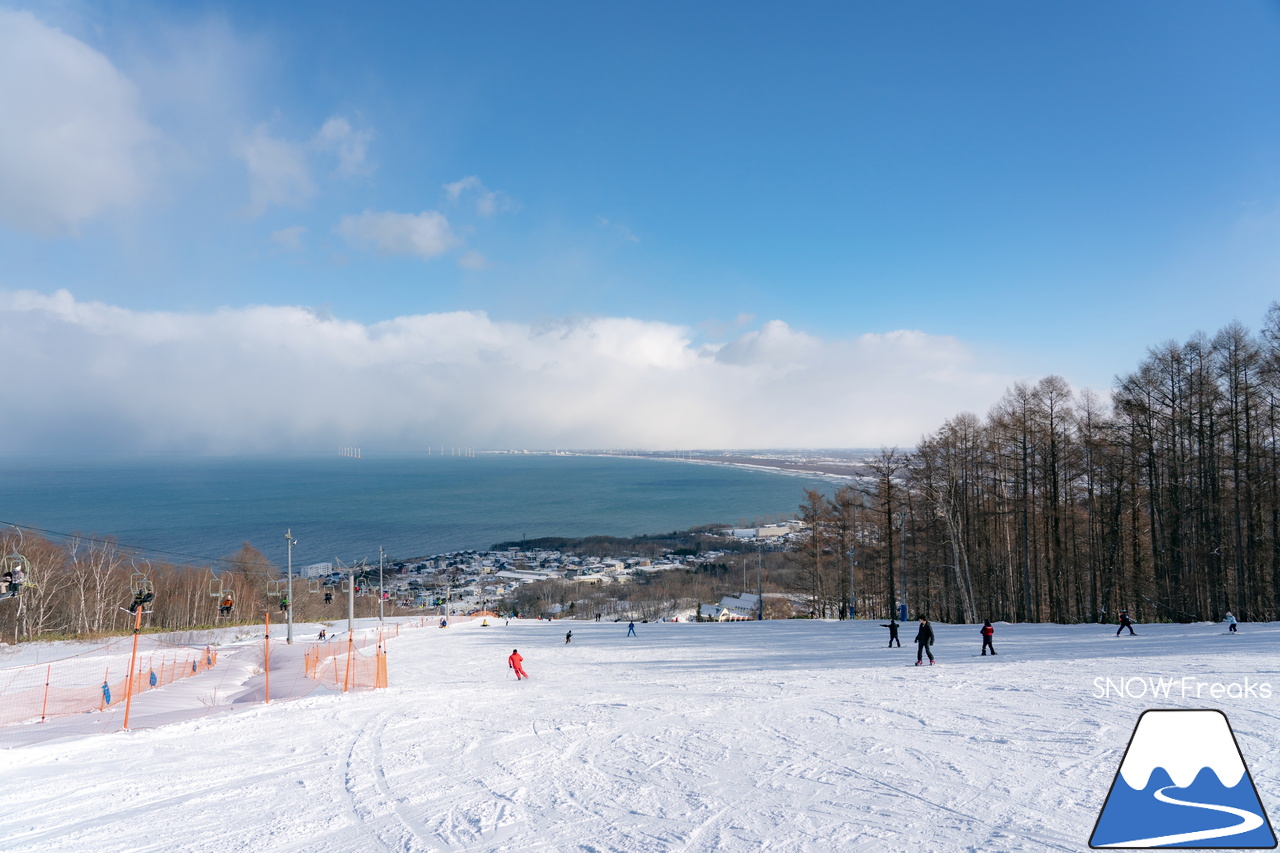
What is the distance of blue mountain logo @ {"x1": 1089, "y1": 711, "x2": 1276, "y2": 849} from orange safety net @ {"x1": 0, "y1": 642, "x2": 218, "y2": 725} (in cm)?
1577

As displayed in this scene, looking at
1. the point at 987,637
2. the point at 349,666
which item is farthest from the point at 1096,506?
the point at 349,666

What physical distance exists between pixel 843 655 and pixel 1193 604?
1689 centimetres

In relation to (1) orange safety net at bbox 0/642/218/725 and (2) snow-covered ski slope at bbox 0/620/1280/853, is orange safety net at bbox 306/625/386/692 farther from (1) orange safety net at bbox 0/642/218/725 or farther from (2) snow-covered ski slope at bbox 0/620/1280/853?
(1) orange safety net at bbox 0/642/218/725

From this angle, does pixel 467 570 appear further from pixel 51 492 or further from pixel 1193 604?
pixel 51 492

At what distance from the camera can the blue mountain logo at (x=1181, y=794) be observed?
4.30m

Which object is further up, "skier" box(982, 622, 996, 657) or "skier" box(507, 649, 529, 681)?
"skier" box(982, 622, 996, 657)

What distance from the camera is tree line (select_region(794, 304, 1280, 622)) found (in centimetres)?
2139

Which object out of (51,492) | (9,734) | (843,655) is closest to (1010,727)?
(843,655)

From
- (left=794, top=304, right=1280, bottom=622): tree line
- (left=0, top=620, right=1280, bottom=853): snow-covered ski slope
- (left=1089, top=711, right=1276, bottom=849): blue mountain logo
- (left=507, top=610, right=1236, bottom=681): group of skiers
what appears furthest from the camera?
(left=794, top=304, right=1280, bottom=622): tree line

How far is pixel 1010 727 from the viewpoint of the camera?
28.7ft

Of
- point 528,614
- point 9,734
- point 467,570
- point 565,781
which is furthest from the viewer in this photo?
point 467,570

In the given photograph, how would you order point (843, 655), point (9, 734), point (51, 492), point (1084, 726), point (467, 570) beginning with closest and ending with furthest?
point (1084, 726) → point (9, 734) → point (843, 655) → point (467, 570) → point (51, 492)

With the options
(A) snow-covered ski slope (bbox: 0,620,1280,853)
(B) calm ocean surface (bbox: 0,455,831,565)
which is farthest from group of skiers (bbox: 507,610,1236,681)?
(B) calm ocean surface (bbox: 0,455,831,565)

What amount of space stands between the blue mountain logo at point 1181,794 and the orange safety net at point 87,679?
15770mm
